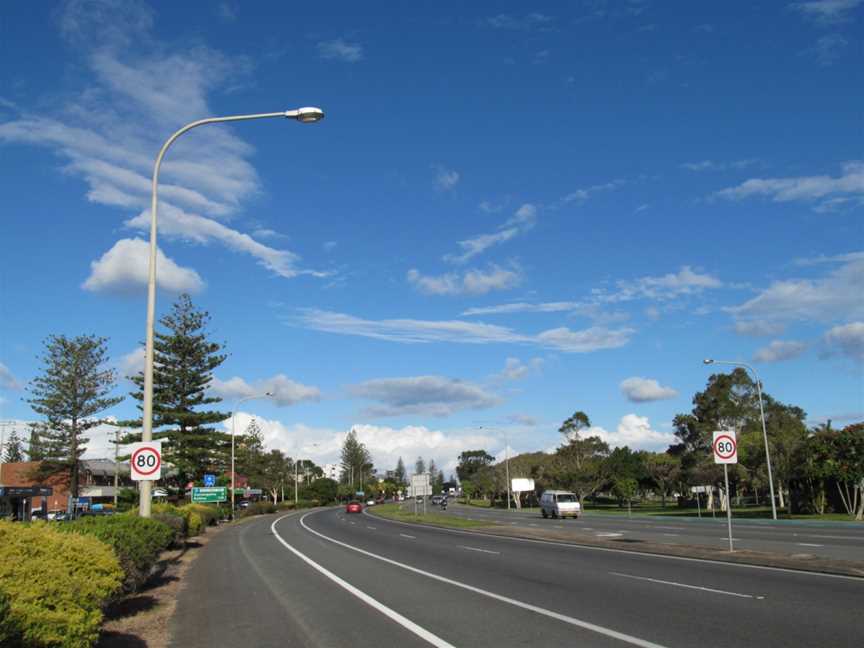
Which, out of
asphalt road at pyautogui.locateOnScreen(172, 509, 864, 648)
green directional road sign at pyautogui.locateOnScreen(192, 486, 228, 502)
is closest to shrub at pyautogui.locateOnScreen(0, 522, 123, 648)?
asphalt road at pyautogui.locateOnScreen(172, 509, 864, 648)

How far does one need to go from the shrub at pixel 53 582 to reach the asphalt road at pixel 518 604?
2271mm

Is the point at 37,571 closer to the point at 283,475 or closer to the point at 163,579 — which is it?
the point at 163,579

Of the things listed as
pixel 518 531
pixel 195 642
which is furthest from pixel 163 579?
pixel 518 531

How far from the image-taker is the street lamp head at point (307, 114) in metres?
14.7

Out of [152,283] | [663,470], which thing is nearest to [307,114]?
[152,283]

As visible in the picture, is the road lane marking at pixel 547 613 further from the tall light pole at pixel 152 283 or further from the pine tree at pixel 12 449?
the pine tree at pixel 12 449

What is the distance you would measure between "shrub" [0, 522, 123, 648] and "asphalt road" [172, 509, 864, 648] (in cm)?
227

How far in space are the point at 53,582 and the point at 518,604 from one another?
7.58 m

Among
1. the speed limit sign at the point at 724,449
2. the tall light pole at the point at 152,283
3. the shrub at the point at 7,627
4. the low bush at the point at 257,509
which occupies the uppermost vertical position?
the tall light pole at the point at 152,283

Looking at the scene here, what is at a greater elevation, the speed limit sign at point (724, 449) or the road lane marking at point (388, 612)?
the speed limit sign at point (724, 449)

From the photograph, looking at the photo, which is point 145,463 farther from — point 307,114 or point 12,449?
point 12,449

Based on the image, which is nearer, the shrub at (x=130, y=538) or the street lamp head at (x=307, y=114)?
the shrub at (x=130, y=538)

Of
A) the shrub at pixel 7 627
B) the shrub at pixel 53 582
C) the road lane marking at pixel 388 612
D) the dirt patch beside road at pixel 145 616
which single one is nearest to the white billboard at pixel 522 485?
the road lane marking at pixel 388 612

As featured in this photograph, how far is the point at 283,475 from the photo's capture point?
13250cm
